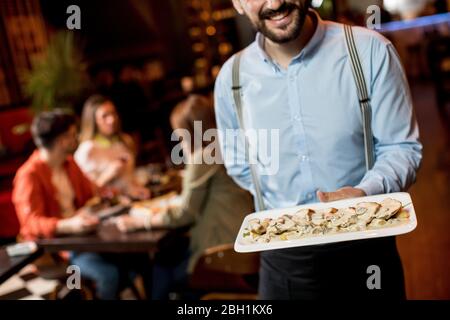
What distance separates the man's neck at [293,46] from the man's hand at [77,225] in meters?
1.54

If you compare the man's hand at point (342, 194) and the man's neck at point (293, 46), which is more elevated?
the man's neck at point (293, 46)

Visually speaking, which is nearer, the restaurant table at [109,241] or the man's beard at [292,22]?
the man's beard at [292,22]

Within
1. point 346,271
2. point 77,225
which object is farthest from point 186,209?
point 346,271

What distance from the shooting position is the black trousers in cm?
161

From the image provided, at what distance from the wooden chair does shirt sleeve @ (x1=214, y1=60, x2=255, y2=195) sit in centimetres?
61

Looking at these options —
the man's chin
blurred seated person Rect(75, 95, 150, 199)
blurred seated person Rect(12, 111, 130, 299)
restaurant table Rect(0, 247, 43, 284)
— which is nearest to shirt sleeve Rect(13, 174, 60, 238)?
blurred seated person Rect(12, 111, 130, 299)

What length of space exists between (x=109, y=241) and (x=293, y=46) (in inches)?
56.5

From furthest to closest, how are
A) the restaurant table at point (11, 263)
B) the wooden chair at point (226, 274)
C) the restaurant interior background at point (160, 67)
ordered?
the restaurant interior background at point (160, 67)
the wooden chair at point (226, 274)
the restaurant table at point (11, 263)

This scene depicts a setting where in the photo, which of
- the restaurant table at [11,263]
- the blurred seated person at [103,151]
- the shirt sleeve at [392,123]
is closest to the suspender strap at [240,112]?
the shirt sleeve at [392,123]

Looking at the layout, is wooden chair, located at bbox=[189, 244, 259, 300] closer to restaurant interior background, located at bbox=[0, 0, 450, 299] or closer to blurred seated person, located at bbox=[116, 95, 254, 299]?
blurred seated person, located at bbox=[116, 95, 254, 299]

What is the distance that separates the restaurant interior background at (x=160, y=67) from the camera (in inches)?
153

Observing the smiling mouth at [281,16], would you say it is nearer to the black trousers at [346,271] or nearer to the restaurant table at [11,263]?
the black trousers at [346,271]

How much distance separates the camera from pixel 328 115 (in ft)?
5.17
